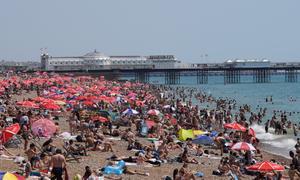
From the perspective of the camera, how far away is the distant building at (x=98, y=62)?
11914 centimetres

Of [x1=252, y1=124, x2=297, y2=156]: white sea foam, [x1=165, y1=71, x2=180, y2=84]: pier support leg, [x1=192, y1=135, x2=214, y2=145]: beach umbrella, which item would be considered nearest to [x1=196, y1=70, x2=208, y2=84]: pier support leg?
[x1=165, y1=71, x2=180, y2=84]: pier support leg

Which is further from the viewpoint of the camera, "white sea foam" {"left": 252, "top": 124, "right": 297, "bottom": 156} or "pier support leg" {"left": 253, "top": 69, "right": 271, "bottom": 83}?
"pier support leg" {"left": 253, "top": 69, "right": 271, "bottom": 83}

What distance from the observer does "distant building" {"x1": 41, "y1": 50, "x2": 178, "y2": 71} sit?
391 feet

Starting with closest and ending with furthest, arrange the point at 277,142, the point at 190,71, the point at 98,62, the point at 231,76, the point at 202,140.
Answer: the point at 202,140 < the point at 277,142 < the point at 231,76 < the point at 190,71 < the point at 98,62

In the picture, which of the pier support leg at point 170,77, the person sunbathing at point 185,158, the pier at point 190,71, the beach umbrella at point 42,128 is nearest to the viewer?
the beach umbrella at point 42,128

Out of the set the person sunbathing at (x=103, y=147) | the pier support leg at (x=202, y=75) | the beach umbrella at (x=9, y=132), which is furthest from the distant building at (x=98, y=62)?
the beach umbrella at (x=9, y=132)

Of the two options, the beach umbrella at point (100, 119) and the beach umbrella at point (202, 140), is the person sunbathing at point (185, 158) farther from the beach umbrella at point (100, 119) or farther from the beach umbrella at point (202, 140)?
the beach umbrella at point (100, 119)

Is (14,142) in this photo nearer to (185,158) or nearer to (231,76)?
(185,158)

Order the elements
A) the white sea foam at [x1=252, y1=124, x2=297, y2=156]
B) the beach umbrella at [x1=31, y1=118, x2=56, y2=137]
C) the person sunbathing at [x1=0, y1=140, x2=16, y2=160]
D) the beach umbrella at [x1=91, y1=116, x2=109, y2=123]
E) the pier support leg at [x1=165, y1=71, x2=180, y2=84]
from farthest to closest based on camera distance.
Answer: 1. the pier support leg at [x1=165, y1=71, x2=180, y2=84]
2. the white sea foam at [x1=252, y1=124, x2=297, y2=156]
3. the beach umbrella at [x1=91, y1=116, x2=109, y2=123]
4. the beach umbrella at [x1=31, y1=118, x2=56, y2=137]
5. the person sunbathing at [x1=0, y1=140, x2=16, y2=160]

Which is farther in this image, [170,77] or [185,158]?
[170,77]

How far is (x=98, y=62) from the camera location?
408 feet

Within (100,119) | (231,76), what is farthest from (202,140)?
(231,76)

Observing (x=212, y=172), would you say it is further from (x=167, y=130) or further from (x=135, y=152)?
(x=167, y=130)

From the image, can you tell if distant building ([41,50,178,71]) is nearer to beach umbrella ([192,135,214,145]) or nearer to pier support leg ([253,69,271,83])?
pier support leg ([253,69,271,83])
